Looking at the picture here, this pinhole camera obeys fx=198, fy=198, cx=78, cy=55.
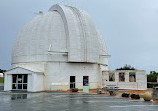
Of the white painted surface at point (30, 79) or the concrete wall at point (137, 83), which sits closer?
the white painted surface at point (30, 79)

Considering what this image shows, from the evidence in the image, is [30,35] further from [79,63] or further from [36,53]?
[79,63]

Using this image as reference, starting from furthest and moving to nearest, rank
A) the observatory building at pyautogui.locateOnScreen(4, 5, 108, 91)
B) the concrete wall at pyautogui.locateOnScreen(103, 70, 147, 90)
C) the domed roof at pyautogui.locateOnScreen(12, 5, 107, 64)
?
1. the concrete wall at pyautogui.locateOnScreen(103, 70, 147, 90)
2. the domed roof at pyautogui.locateOnScreen(12, 5, 107, 64)
3. the observatory building at pyautogui.locateOnScreen(4, 5, 108, 91)

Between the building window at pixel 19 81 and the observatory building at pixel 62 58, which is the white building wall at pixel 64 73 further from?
the building window at pixel 19 81

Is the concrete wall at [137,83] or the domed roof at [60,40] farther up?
the domed roof at [60,40]

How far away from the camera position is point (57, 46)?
29328mm

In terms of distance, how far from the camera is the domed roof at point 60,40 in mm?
29094

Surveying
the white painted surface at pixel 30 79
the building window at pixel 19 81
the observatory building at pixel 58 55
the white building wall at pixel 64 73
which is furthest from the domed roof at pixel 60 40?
the building window at pixel 19 81

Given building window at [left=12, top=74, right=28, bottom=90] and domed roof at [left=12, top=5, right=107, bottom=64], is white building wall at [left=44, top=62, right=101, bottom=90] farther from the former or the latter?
building window at [left=12, top=74, right=28, bottom=90]

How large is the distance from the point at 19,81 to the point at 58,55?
6697mm

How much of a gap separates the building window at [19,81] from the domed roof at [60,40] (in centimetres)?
299

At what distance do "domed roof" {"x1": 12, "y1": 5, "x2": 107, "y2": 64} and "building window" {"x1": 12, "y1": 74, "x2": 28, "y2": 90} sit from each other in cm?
299

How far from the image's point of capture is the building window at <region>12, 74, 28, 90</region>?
28.1 meters

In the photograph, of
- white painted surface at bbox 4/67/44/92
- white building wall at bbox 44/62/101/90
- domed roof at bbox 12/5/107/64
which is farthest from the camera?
domed roof at bbox 12/5/107/64

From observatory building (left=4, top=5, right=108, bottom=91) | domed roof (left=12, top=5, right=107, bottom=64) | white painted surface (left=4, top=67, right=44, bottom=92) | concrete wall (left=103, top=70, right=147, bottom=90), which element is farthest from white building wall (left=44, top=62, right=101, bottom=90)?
concrete wall (left=103, top=70, right=147, bottom=90)
